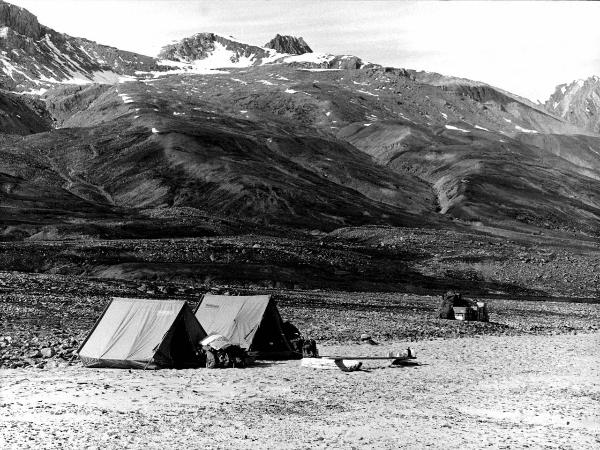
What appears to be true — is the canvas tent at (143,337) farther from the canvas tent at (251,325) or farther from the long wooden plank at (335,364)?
the long wooden plank at (335,364)

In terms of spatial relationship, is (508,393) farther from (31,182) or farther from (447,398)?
(31,182)

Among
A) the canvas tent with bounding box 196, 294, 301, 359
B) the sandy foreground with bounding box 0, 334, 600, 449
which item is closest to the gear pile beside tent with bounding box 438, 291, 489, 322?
the sandy foreground with bounding box 0, 334, 600, 449

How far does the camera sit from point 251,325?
132 ft

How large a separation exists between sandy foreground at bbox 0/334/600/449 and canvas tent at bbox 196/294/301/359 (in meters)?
2.20

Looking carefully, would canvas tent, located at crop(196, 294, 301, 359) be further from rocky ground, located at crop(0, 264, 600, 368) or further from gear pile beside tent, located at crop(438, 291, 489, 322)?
gear pile beside tent, located at crop(438, 291, 489, 322)

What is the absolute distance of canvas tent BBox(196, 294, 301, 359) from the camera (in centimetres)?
4009

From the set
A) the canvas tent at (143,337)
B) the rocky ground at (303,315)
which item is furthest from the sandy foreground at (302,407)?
the rocky ground at (303,315)

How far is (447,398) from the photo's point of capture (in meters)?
30.6

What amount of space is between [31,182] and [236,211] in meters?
45.6

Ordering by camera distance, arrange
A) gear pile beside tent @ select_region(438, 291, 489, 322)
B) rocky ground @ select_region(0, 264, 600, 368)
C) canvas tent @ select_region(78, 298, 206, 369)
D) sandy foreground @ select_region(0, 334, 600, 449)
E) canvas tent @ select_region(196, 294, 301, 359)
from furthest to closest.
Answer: gear pile beside tent @ select_region(438, 291, 489, 322) → canvas tent @ select_region(196, 294, 301, 359) → rocky ground @ select_region(0, 264, 600, 368) → canvas tent @ select_region(78, 298, 206, 369) → sandy foreground @ select_region(0, 334, 600, 449)

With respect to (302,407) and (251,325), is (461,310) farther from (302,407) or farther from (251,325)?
(302,407)

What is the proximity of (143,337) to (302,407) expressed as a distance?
33.8 ft

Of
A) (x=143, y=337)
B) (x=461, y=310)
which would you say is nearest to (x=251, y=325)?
(x=143, y=337)

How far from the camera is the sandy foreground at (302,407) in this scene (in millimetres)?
23094
